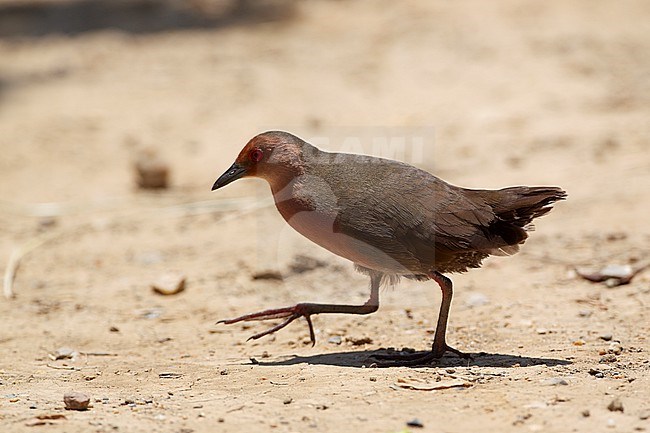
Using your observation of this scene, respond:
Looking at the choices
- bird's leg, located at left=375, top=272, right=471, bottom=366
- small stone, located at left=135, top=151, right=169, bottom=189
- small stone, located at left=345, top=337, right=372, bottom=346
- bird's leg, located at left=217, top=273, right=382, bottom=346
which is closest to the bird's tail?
bird's leg, located at left=375, top=272, right=471, bottom=366

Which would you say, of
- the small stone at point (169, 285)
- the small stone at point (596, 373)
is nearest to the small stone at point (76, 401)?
the small stone at point (596, 373)

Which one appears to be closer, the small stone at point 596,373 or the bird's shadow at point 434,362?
the small stone at point 596,373

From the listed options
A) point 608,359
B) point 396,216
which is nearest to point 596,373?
point 608,359

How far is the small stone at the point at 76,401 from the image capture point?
12.3 ft

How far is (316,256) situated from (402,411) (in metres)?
3.01

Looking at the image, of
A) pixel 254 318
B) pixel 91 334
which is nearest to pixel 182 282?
pixel 91 334

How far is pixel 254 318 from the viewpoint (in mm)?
4715

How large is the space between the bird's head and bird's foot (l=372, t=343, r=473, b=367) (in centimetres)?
103

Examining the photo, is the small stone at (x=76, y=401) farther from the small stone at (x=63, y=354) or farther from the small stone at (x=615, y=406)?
the small stone at (x=615, y=406)

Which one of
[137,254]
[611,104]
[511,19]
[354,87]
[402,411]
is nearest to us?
[402,411]

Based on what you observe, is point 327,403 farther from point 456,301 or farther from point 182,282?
point 182,282

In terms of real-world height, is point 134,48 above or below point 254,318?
above

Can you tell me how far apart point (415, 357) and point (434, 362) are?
0.12 meters

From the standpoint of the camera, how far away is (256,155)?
4.77 meters
